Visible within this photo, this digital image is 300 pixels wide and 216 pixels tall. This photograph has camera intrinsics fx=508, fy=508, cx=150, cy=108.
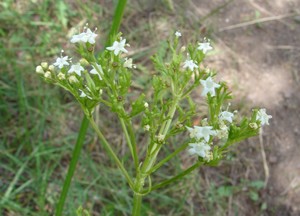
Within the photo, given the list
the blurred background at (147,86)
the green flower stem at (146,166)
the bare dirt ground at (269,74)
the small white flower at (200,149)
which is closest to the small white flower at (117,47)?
the green flower stem at (146,166)

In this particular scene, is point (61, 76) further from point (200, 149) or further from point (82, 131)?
point (200, 149)

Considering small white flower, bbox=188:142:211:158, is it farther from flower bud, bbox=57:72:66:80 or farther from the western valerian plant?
flower bud, bbox=57:72:66:80

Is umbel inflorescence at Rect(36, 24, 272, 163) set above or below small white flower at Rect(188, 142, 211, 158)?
above

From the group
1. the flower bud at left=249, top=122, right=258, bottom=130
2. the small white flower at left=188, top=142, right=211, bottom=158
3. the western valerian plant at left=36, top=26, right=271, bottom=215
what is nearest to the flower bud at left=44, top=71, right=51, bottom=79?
the western valerian plant at left=36, top=26, right=271, bottom=215

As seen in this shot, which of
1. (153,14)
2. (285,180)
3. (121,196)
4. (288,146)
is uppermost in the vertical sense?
(153,14)

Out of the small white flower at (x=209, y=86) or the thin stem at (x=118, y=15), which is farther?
the thin stem at (x=118, y=15)

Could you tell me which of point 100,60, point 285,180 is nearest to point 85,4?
point 285,180

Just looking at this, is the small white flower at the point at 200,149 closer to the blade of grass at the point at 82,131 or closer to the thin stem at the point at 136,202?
the thin stem at the point at 136,202

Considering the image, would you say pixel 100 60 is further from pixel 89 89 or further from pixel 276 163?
pixel 276 163
